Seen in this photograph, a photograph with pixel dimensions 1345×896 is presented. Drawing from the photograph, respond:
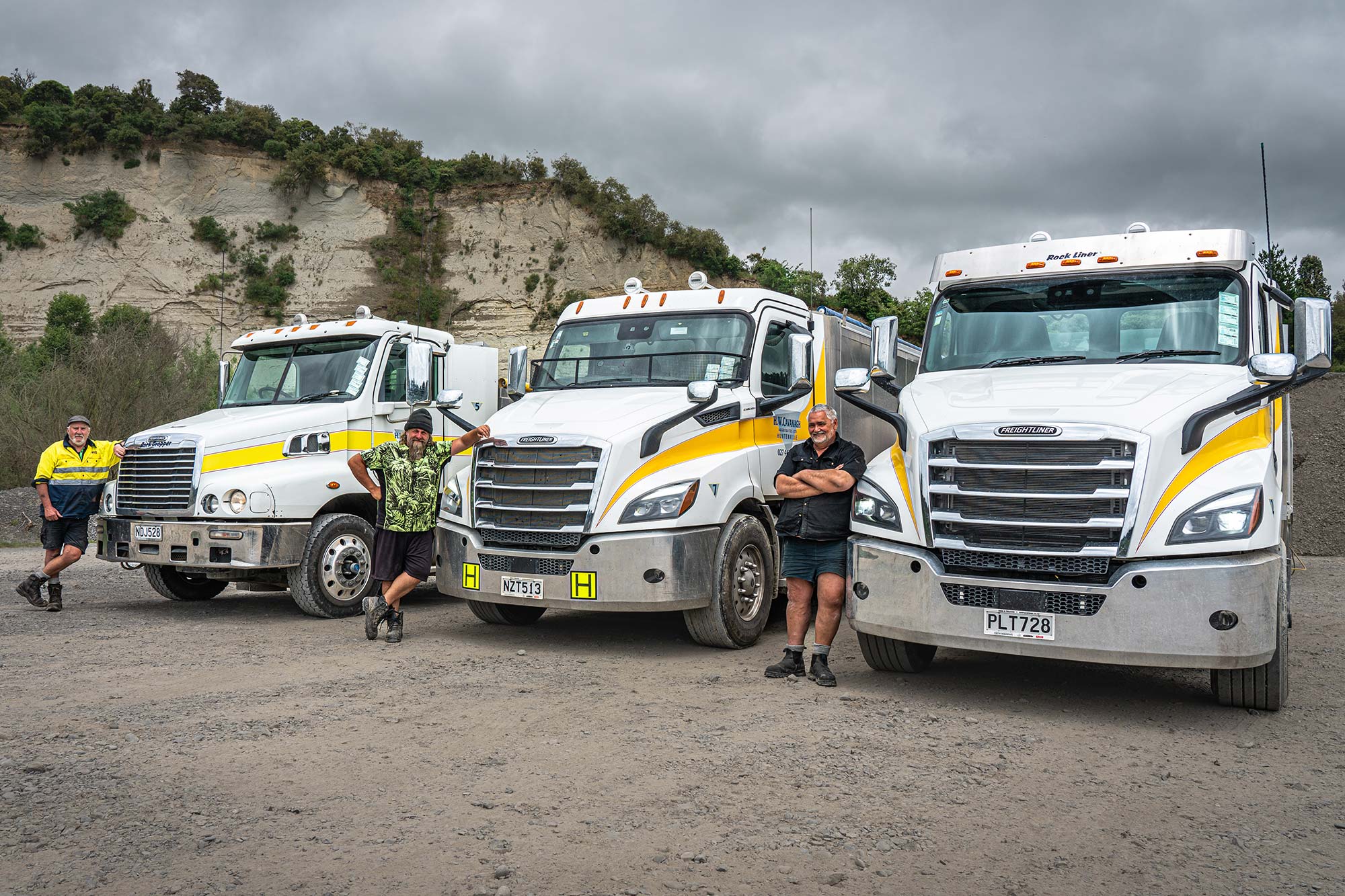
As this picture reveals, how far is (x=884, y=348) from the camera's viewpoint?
811 centimetres

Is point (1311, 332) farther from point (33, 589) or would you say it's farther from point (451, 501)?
point (33, 589)

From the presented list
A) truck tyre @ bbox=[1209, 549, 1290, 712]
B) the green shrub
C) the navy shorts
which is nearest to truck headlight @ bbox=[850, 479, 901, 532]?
the navy shorts

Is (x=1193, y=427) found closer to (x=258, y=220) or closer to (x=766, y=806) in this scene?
(x=766, y=806)

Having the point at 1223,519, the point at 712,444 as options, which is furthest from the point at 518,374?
the point at 1223,519

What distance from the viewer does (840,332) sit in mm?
10719

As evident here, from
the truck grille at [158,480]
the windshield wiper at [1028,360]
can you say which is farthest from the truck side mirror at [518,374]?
the windshield wiper at [1028,360]

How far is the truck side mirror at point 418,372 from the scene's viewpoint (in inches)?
420

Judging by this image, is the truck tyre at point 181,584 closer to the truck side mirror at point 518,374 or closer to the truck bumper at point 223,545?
the truck bumper at point 223,545

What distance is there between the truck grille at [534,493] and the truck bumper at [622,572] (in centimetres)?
15

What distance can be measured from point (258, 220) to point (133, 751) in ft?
158

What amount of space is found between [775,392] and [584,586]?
2634mm

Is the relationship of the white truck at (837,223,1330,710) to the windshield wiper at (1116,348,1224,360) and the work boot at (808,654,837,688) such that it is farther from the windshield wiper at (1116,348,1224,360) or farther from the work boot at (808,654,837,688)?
the work boot at (808,654,837,688)

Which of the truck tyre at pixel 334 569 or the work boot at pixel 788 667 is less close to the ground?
the truck tyre at pixel 334 569

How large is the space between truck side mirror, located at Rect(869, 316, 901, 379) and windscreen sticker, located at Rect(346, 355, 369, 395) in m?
5.64
